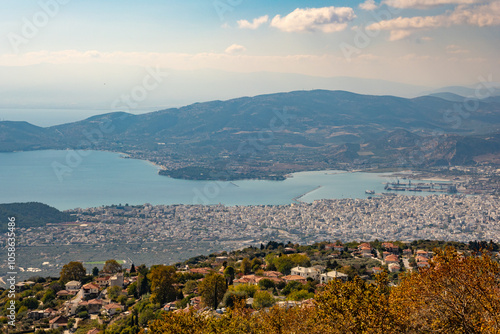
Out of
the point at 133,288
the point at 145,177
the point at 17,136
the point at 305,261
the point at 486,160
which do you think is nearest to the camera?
the point at 133,288

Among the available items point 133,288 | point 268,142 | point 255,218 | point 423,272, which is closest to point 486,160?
point 268,142

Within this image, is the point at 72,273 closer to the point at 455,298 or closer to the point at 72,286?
the point at 72,286

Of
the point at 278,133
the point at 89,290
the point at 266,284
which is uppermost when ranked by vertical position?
the point at 278,133

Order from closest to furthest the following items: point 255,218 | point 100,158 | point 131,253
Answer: point 131,253, point 255,218, point 100,158

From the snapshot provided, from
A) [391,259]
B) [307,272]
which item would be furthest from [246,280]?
[391,259]

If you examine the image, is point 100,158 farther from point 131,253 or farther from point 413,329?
point 413,329

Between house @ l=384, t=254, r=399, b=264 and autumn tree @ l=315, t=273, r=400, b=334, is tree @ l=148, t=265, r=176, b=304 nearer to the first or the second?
house @ l=384, t=254, r=399, b=264
